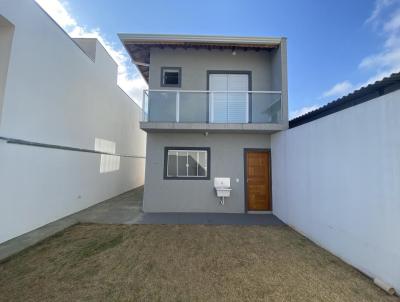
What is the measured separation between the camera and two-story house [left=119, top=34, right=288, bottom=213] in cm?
641

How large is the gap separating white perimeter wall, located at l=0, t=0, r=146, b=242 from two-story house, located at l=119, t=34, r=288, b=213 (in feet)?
7.57

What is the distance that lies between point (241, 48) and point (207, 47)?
4.61ft

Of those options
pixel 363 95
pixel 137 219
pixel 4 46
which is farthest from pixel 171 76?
pixel 363 95

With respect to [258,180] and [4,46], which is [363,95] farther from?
[4,46]

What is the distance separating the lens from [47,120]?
5.45m

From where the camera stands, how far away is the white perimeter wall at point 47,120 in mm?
4395

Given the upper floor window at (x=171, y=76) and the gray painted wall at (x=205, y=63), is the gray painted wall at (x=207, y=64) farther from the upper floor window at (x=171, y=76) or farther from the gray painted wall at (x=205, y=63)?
the upper floor window at (x=171, y=76)

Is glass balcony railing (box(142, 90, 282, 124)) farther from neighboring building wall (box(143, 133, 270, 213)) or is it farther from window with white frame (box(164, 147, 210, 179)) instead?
window with white frame (box(164, 147, 210, 179))

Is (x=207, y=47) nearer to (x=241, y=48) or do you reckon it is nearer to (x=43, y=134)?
(x=241, y=48)

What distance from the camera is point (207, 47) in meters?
7.21

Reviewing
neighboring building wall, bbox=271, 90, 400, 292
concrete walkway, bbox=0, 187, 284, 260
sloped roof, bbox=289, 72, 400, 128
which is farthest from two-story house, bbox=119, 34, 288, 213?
neighboring building wall, bbox=271, 90, 400, 292

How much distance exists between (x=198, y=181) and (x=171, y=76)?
4.45m

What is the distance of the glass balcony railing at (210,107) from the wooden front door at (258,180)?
1421 millimetres

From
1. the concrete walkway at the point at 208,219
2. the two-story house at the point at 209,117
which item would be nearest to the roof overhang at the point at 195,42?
the two-story house at the point at 209,117
